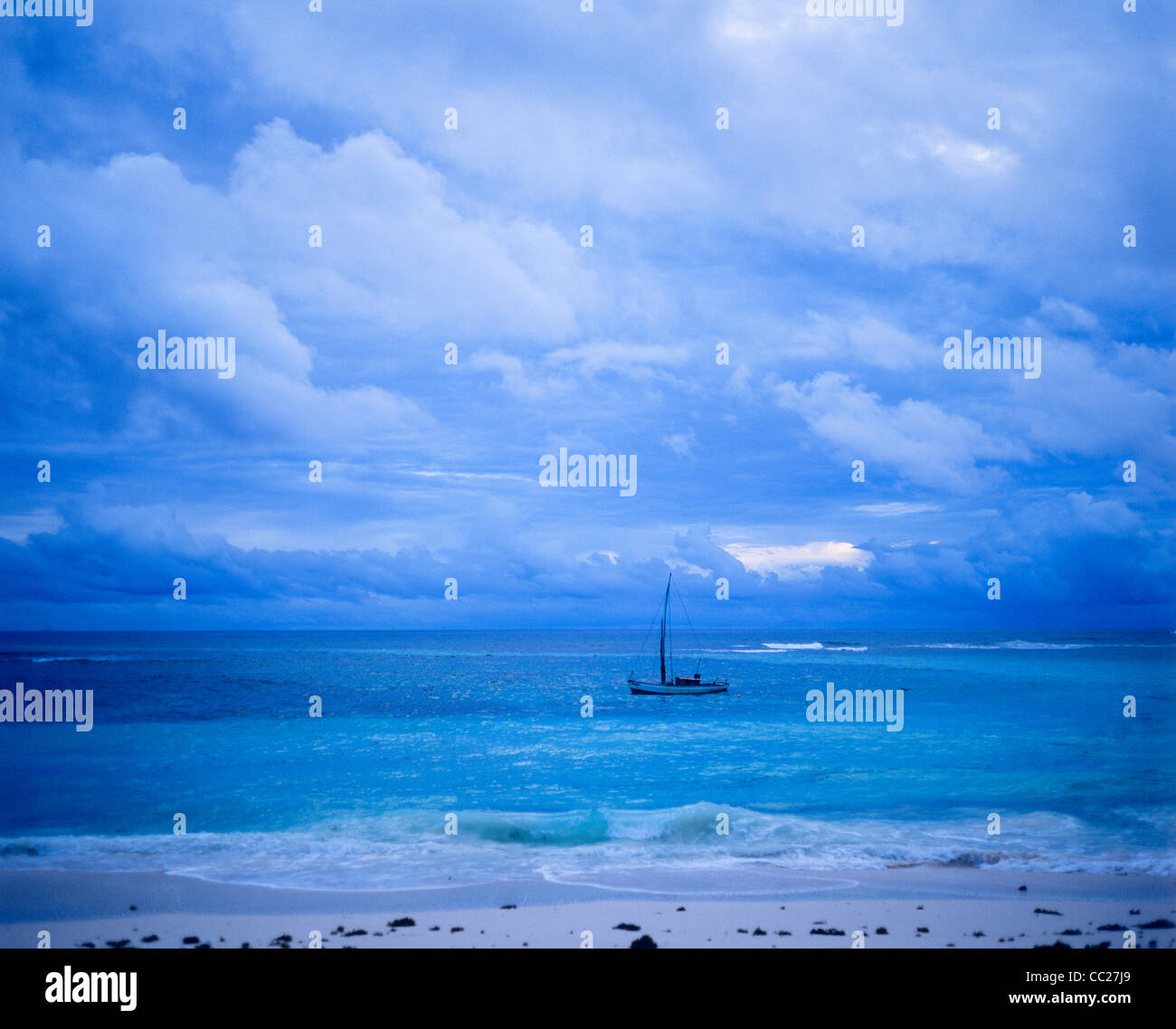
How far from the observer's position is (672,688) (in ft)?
132

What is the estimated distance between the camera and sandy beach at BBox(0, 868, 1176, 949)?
9.45 meters

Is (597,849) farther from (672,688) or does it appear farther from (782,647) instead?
(782,647)

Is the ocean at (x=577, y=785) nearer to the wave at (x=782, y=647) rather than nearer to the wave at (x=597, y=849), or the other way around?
the wave at (x=597, y=849)

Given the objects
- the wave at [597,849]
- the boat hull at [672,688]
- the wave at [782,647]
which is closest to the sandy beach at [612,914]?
the wave at [597,849]

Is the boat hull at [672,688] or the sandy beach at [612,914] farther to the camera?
the boat hull at [672,688]

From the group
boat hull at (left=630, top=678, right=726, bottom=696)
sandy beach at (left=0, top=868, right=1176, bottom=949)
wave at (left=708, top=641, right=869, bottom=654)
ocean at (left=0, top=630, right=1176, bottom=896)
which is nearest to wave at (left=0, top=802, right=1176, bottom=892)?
ocean at (left=0, top=630, right=1176, bottom=896)

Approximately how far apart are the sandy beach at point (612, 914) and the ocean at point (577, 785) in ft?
2.40

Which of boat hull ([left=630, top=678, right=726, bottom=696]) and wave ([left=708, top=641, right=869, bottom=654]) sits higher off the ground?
wave ([left=708, top=641, right=869, bottom=654])

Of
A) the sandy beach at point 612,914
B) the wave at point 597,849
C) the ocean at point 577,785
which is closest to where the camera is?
the sandy beach at point 612,914

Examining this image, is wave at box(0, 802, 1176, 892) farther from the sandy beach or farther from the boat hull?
the boat hull

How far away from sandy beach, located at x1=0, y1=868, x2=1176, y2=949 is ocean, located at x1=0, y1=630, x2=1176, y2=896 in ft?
2.40

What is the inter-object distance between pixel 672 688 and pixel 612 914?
30.5m

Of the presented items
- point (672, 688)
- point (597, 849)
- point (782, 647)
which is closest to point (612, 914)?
point (597, 849)

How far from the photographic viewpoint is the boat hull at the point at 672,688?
40.1 metres
